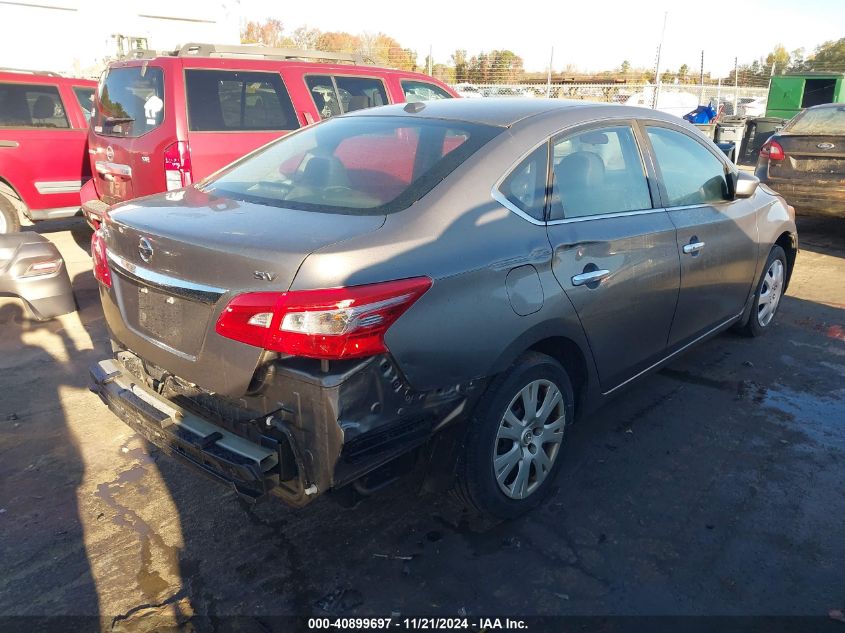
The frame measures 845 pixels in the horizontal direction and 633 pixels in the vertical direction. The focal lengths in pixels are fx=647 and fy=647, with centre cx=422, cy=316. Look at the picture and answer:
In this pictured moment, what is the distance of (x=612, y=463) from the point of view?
11.2 feet

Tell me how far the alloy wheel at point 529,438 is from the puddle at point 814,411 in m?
1.72

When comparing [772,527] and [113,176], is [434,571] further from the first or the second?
[113,176]

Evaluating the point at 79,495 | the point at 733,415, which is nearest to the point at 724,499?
the point at 733,415

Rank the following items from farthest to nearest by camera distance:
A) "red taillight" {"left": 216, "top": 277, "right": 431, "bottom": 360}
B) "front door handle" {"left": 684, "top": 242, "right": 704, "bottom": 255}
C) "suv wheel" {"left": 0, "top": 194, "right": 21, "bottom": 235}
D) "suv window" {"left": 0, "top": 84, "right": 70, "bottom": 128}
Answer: "suv window" {"left": 0, "top": 84, "right": 70, "bottom": 128}, "suv wheel" {"left": 0, "top": 194, "right": 21, "bottom": 235}, "front door handle" {"left": 684, "top": 242, "right": 704, "bottom": 255}, "red taillight" {"left": 216, "top": 277, "right": 431, "bottom": 360}

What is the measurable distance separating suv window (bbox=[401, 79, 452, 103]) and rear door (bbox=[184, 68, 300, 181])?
1635 mm

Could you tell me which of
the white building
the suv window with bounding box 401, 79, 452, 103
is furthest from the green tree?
the suv window with bounding box 401, 79, 452, 103

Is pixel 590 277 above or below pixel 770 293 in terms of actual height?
above

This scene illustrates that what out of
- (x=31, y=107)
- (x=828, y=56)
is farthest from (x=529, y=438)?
(x=828, y=56)

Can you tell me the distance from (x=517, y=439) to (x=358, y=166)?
55.8 inches

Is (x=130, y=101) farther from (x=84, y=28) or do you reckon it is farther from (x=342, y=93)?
(x=84, y=28)

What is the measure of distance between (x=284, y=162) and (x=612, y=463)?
230cm

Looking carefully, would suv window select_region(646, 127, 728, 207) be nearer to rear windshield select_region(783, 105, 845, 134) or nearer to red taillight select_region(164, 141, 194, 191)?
red taillight select_region(164, 141, 194, 191)

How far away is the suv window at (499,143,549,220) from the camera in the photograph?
9.02 feet

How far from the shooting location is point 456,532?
2.87 metres
